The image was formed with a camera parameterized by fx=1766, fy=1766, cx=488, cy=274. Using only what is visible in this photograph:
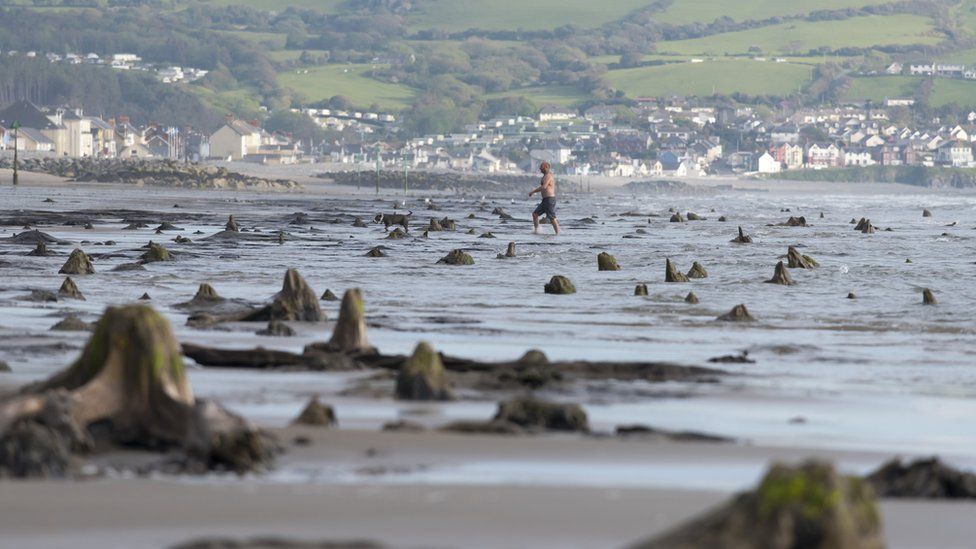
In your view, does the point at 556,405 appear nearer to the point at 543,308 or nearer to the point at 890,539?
the point at 890,539

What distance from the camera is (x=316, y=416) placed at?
27.1 ft

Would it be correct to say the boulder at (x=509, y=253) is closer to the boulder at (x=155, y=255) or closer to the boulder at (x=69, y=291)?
the boulder at (x=155, y=255)

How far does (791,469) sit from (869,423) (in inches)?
189

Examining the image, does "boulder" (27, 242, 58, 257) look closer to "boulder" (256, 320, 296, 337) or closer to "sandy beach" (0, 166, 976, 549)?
"sandy beach" (0, 166, 976, 549)

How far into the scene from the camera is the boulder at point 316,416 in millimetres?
8266

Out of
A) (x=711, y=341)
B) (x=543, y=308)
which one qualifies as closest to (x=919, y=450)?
(x=711, y=341)

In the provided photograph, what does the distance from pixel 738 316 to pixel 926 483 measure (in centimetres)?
974

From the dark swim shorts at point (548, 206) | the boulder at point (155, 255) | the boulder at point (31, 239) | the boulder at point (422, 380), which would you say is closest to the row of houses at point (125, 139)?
the dark swim shorts at point (548, 206)

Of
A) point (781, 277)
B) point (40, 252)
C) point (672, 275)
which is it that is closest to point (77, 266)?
point (40, 252)

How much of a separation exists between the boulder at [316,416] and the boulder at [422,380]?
4.34 ft

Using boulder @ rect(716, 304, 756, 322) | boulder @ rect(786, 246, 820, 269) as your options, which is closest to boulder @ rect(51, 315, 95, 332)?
boulder @ rect(716, 304, 756, 322)

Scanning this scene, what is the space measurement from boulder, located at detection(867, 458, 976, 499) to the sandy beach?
12 cm

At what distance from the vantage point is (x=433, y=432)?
27.1 ft

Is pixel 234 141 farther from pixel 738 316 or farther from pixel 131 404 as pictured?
pixel 131 404
